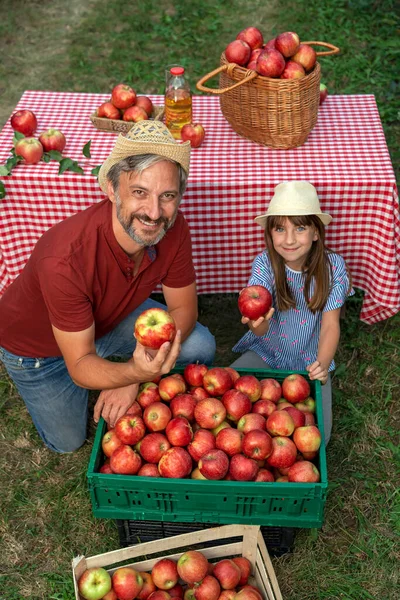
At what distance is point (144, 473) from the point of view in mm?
A: 2381

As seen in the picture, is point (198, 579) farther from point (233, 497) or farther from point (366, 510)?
point (366, 510)

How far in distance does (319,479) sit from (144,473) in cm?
66

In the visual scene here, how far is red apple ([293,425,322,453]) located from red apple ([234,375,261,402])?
0.25 meters

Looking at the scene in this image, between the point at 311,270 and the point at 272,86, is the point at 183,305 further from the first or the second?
the point at 272,86

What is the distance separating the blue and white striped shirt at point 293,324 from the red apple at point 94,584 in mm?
1364

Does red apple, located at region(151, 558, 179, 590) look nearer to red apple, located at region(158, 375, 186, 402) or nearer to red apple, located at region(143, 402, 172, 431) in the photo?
red apple, located at region(143, 402, 172, 431)

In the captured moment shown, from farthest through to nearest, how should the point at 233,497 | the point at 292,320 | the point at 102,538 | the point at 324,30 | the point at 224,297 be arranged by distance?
the point at 324,30 < the point at 224,297 < the point at 292,320 < the point at 102,538 < the point at 233,497

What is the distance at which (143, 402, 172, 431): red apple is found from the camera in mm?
2482

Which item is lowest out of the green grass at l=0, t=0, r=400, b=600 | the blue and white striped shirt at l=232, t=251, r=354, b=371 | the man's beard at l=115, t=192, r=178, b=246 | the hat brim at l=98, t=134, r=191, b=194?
the green grass at l=0, t=0, r=400, b=600

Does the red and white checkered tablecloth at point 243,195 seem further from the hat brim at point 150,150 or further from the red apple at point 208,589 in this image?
the red apple at point 208,589

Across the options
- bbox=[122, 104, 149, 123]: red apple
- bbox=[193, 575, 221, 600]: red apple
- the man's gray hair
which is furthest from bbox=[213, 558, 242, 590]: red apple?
bbox=[122, 104, 149, 123]: red apple

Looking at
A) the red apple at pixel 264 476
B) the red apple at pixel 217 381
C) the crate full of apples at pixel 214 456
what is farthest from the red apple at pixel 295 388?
the red apple at pixel 264 476

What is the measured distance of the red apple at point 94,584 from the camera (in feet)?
7.68

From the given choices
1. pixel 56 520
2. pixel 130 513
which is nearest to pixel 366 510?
pixel 130 513
